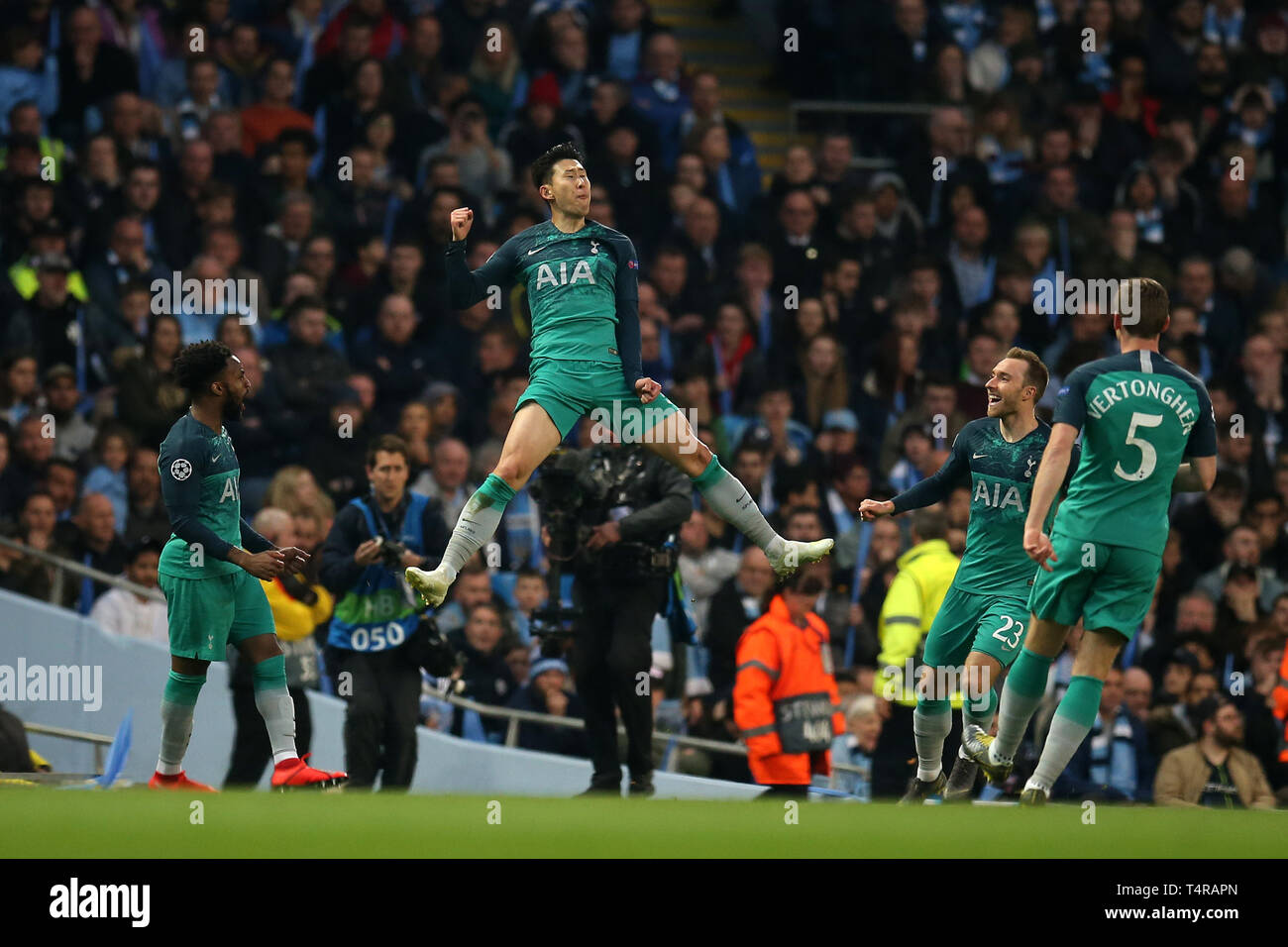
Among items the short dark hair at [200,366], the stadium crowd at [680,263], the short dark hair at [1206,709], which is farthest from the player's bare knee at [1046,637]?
the short dark hair at [1206,709]

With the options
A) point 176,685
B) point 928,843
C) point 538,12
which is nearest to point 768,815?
point 928,843

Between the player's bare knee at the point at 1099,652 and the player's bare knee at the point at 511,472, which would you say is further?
the player's bare knee at the point at 511,472

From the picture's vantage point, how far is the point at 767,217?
1619 cm

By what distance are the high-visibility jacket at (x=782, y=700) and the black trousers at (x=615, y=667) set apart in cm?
86

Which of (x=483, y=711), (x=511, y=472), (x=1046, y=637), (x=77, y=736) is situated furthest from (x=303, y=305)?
(x=1046, y=637)

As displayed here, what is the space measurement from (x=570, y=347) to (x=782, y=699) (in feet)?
9.37

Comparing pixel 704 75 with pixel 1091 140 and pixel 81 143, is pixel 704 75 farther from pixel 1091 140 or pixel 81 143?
pixel 81 143

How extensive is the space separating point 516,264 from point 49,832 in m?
3.50

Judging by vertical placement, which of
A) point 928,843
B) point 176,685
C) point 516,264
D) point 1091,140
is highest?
point 1091,140

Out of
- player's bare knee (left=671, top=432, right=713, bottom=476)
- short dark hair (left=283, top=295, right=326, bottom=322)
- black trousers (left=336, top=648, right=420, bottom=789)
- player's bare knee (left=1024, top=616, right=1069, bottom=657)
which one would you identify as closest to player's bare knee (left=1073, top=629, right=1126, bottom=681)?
player's bare knee (left=1024, top=616, right=1069, bottom=657)

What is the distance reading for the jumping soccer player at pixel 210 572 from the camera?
28.8 ft

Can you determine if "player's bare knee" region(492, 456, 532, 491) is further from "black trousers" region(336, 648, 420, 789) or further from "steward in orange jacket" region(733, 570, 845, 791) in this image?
"steward in orange jacket" region(733, 570, 845, 791)

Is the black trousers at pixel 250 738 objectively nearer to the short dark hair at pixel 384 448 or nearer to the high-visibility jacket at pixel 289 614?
the high-visibility jacket at pixel 289 614

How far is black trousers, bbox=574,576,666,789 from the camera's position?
1039cm
